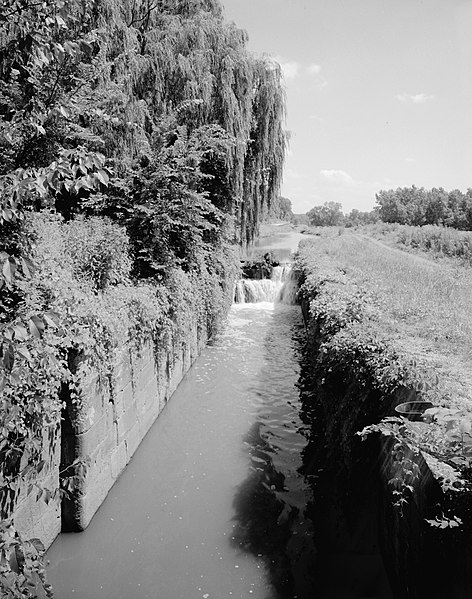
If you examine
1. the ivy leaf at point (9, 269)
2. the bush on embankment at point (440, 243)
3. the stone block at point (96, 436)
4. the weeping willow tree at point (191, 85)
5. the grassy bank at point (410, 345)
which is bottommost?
the stone block at point (96, 436)

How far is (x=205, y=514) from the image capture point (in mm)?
Result: 4926

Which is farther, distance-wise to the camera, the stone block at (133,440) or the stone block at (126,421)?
the stone block at (133,440)

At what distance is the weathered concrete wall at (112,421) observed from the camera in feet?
14.2

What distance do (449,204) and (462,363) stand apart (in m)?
73.3

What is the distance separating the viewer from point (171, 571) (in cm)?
414

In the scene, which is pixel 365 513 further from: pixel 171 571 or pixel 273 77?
pixel 273 77

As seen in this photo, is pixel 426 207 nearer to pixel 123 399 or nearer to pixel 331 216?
pixel 331 216

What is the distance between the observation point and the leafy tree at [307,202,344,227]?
124338 millimetres

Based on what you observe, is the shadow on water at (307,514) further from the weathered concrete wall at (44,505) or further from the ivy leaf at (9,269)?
the ivy leaf at (9,269)

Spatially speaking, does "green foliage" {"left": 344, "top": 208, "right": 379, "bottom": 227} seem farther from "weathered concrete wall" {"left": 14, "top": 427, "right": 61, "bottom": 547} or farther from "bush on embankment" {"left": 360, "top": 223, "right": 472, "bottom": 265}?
"weathered concrete wall" {"left": 14, "top": 427, "right": 61, "bottom": 547}

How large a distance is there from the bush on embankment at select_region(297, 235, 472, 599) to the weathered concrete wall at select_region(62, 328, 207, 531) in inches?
95.0

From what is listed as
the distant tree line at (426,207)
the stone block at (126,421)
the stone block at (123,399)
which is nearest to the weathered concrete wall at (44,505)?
the stone block at (123,399)

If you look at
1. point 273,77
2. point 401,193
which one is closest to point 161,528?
→ point 273,77

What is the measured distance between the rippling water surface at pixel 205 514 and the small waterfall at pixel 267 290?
882 cm
